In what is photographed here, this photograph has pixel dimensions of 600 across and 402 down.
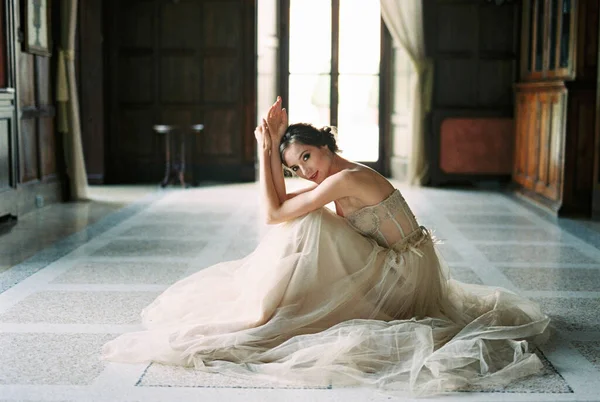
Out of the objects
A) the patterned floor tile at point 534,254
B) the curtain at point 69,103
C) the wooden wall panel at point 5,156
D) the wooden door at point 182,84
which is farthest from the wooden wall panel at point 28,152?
the patterned floor tile at point 534,254

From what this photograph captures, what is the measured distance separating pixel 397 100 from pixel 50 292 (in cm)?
610

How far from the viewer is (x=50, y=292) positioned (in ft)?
13.0

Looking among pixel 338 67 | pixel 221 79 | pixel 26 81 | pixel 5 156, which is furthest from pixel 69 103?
pixel 338 67

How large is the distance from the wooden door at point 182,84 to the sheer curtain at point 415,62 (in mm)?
1576

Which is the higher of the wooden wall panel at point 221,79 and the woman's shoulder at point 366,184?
the wooden wall panel at point 221,79

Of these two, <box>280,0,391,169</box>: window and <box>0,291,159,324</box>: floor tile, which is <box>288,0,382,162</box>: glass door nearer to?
<box>280,0,391,169</box>: window

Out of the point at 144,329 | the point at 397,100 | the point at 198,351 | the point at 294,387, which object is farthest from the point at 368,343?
the point at 397,100

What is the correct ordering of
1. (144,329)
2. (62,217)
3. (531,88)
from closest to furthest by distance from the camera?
(144,329)
(62,217)
(531,88)

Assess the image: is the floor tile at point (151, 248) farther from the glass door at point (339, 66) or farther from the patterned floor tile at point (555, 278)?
the glass door at point (339, 66)

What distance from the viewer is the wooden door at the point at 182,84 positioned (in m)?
9.02

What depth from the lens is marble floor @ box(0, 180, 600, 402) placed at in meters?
2.62

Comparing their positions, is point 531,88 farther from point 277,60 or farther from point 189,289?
point 189,289

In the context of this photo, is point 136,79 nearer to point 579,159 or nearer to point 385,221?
point 579,159

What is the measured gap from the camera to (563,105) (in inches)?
261
